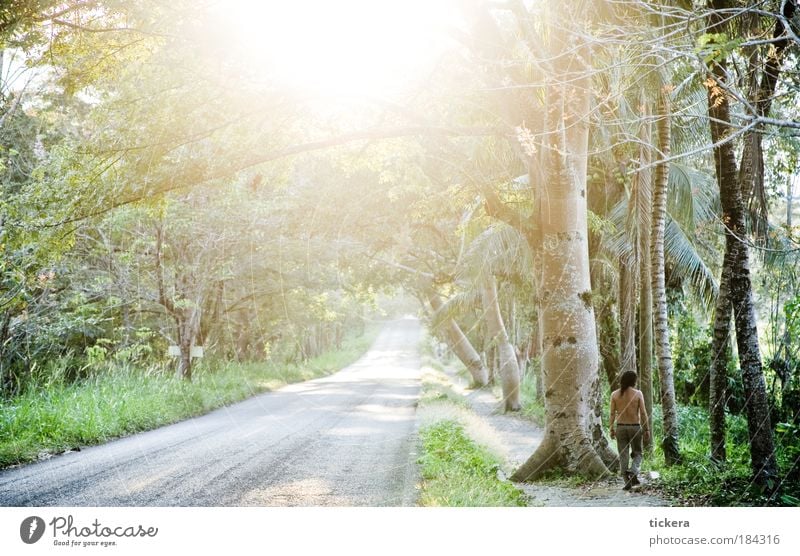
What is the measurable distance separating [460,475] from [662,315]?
9.11 feet

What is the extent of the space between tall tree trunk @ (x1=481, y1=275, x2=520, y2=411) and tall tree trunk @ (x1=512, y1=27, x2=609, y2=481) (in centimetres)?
682

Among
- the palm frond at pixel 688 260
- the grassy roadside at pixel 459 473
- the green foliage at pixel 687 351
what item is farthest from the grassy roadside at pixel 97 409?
the green foliage at pixel 687 351

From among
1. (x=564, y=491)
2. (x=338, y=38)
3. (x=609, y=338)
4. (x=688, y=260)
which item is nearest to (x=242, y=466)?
(x=564, y=491)

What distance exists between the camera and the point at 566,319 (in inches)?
211

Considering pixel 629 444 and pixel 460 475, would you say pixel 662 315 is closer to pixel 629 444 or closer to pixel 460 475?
pixel 629 444

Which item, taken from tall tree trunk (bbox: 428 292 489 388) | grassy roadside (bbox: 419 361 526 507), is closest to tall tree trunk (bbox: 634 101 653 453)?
grassy roadside (bbox: 419 361 526 507)

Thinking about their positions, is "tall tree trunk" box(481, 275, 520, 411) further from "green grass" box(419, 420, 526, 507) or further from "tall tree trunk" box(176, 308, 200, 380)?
"green grass" box(419, 420, 526, 507)

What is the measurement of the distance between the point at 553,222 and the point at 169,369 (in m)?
5.64

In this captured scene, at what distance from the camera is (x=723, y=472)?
4.25m

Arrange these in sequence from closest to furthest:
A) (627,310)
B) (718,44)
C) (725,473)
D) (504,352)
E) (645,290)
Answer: (718,44), (725,473), (645,290), (627,310), (504,352)

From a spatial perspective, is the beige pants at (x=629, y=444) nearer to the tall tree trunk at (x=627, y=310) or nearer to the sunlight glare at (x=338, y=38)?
the tall tree trunk at (x=627, y=310)

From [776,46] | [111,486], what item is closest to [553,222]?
[776,46]

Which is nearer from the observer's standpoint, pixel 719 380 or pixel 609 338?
pixel 719 380
